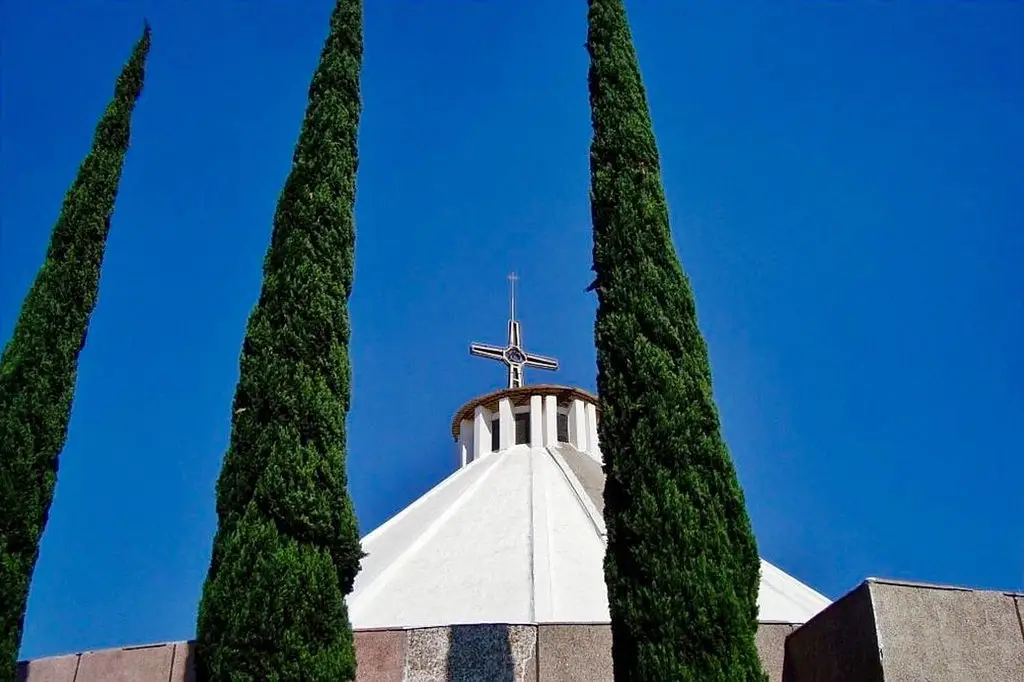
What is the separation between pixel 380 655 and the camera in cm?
1040

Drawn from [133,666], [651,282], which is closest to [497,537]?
[133,666]

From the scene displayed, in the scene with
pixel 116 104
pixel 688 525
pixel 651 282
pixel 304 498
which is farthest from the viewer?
pixel 116 104

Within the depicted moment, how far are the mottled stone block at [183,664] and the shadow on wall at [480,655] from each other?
2.63m

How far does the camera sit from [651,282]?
9.21 metres

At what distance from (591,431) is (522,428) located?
1.66 m

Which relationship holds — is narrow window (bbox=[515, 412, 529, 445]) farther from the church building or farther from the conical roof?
the conical roof

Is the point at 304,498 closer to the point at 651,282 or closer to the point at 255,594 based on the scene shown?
the point at 255,594

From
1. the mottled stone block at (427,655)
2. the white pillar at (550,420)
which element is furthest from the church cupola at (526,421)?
the mottled stone block at (427,655)

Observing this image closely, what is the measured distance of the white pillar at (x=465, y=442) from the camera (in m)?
24.0

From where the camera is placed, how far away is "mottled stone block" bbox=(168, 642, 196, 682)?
10086 millimetres

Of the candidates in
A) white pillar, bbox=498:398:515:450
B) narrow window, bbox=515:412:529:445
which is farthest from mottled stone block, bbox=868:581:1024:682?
narrow window, bbox=515:412:529:445

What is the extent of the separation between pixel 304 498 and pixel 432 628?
2.86 m

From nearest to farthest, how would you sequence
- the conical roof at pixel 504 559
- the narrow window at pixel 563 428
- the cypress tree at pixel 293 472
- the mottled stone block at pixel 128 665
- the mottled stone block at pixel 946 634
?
the mottled stone block at pixel 946 634, the cypress tree at pixel 293 472, the mottled stone block at pixel 128 665, the conical roof at pixel 504 559, the narrow window at pixel 563 428

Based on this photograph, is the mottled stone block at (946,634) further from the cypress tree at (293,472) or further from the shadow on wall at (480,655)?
the cypress tree at (293,472)
